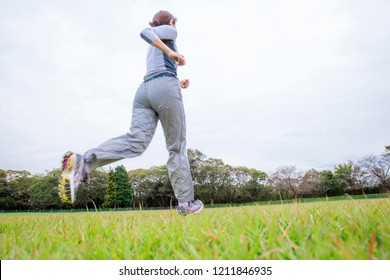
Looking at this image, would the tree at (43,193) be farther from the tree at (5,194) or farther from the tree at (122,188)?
the tree at (122,188)

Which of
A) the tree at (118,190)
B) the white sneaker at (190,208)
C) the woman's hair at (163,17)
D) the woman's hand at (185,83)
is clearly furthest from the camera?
the tree at (118,190)

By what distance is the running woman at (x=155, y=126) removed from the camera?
283 centimetres

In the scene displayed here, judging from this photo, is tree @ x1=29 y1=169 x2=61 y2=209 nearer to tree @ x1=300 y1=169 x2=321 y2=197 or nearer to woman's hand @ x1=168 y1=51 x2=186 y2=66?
tree @ x1=300 y1=169 x2=321 y2=197

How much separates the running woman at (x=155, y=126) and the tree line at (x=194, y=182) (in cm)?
3897

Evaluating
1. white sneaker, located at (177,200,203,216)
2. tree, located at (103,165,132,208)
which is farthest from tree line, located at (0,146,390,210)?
white sneaker, located at (177,200,203,216)

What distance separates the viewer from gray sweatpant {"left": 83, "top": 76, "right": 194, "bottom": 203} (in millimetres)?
3008

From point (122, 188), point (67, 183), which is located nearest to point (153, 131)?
point (67, 183)

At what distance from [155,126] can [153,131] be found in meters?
0.08

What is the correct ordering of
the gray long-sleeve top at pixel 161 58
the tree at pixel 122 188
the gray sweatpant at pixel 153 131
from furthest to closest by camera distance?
the tree at pixel 122 188 < the gray long-sleeve top at pixel 161 58 < the gray sweatpant at pixel 153 131

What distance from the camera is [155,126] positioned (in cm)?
348

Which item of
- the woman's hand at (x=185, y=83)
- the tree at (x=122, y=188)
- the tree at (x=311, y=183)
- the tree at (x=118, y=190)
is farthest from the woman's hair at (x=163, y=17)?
the tree at (x=311, y=183)

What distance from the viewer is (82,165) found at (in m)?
2.84

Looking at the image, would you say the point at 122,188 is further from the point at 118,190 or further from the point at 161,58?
the point at 161,58
